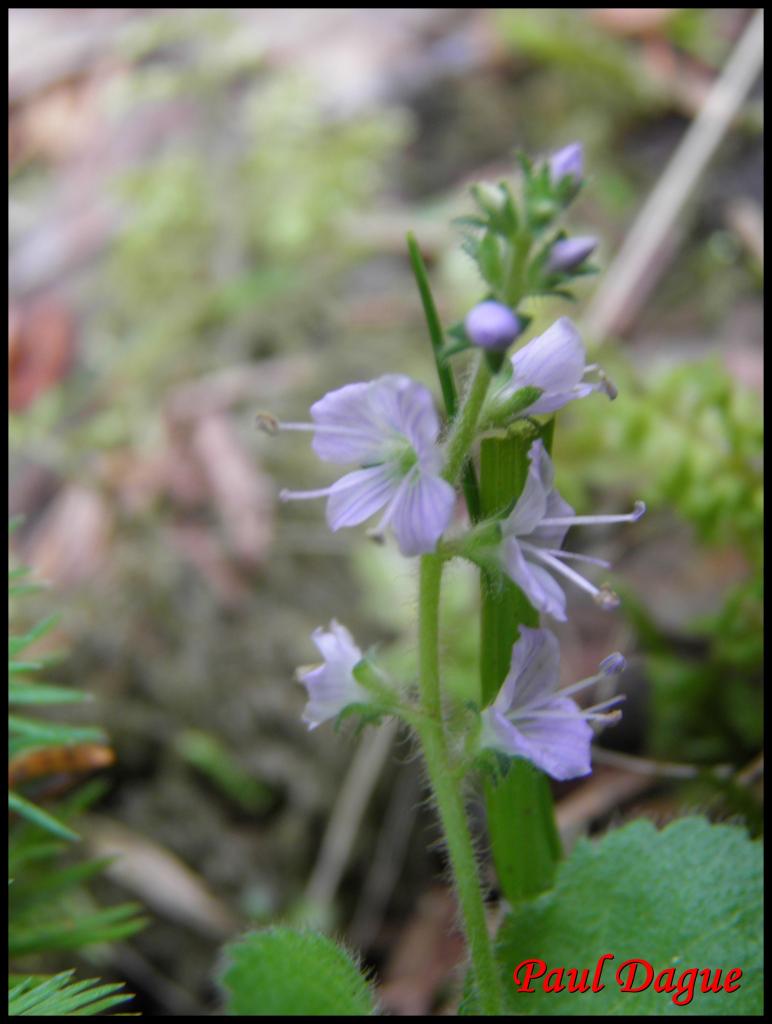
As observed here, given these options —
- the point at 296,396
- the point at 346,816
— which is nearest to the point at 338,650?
the point at 346,816

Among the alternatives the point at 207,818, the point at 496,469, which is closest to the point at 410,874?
the point at 207,818

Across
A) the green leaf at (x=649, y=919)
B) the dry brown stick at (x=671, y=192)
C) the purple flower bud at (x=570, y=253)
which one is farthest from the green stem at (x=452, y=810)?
the dry brown stick at (x=671, y=192)

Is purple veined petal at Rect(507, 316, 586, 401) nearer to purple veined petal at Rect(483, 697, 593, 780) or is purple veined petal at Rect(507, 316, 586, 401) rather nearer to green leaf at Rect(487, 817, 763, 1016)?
purple veined petal at Rect(483, 697, 593, 780)

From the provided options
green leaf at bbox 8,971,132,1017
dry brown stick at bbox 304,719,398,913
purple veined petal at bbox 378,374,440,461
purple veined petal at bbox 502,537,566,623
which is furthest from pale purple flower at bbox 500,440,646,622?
dry brown stick at bbox 304,719,398,913

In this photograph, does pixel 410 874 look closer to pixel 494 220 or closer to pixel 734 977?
pixel 734 977

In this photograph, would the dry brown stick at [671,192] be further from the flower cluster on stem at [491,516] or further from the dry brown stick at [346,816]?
the flower cluster on stem at [491,516]

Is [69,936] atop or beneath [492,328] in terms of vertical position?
beneath

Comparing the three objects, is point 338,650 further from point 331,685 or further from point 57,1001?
point 57,1001
